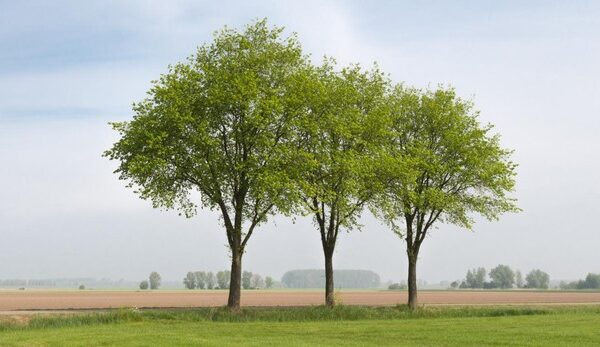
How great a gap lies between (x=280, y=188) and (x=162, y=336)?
65.2ft

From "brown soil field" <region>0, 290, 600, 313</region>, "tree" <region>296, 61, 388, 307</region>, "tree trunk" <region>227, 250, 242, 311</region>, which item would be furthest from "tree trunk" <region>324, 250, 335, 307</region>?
"brown soil field" <region>0, 290, 600, 313</region>

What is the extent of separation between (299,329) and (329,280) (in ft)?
→ 66.1

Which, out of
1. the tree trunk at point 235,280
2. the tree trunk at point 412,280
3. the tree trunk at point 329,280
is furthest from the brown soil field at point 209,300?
the tree trunk at point 235,280

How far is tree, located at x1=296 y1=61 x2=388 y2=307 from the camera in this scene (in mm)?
55562

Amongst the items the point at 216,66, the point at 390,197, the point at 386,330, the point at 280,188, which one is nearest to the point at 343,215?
the point at 390,197

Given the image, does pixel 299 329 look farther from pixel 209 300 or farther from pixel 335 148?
pixel 209 300

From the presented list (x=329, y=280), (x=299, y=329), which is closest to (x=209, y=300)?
(x=329, y=280)

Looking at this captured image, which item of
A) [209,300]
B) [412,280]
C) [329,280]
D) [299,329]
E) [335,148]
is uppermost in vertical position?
[335,148]

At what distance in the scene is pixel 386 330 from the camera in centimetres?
3969

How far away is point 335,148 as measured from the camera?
58719 mm

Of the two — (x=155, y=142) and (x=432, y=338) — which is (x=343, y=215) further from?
(x=432, y=338)

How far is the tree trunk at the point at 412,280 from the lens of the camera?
64.8m

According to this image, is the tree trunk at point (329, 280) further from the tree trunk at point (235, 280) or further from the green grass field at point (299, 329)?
the tree trunk at point (235, 280)

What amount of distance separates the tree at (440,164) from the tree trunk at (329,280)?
5888 mm
